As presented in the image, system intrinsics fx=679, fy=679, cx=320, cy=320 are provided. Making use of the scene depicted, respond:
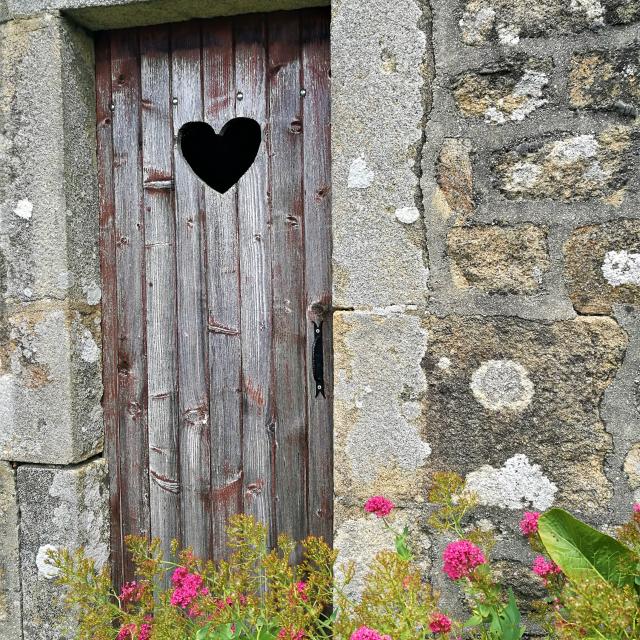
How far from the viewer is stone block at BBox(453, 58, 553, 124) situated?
1.73 meters

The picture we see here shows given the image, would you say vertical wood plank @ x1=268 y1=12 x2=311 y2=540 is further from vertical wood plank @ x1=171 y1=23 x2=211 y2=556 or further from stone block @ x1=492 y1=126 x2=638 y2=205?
stone block @ x1=492 y1=126 x2=638 y2=205

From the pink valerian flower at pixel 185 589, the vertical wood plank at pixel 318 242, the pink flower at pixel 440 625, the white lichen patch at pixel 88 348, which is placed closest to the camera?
the pink flower at pixel 440 625

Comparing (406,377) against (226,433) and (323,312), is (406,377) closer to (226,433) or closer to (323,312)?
(323,312)

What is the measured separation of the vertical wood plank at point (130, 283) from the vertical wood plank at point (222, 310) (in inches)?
9.6

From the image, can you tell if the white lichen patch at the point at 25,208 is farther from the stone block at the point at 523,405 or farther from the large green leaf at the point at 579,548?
the large green leaf at the point at 579,548

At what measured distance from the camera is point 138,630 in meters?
1.72

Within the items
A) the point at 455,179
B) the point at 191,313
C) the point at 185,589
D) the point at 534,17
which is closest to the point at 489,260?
the point at 455,179

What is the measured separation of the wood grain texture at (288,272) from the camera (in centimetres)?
210

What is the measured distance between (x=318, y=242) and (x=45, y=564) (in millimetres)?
1319

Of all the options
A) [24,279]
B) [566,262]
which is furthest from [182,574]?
[566,262]

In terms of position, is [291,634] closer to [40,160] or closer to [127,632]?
[127,632]

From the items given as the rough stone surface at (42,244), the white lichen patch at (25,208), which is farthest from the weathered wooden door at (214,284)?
the white lichen patch at (25,208)

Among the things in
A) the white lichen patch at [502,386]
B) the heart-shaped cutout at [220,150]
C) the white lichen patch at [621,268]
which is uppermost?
the heart-shaped cutout at [220,150]

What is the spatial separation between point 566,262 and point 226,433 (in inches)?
45.9
